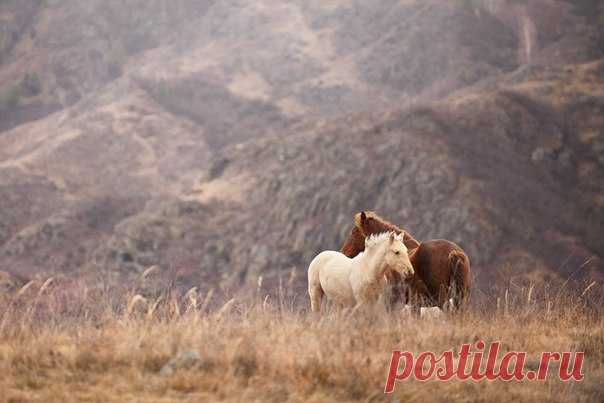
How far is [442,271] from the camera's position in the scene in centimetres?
1061

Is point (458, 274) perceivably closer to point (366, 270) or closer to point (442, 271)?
point (442, 271)

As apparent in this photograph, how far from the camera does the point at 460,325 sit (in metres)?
8.59

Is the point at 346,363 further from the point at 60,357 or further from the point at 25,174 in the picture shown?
the point at 25,174

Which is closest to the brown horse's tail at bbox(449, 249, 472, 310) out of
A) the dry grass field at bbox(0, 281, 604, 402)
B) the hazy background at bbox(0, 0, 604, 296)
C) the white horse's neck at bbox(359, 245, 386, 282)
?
the white horse's neck at bbox(359, 245, 386, 282)

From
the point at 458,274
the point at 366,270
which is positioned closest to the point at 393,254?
the point at 366,270

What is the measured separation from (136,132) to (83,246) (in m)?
24.7

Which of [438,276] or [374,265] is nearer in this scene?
[374,265]

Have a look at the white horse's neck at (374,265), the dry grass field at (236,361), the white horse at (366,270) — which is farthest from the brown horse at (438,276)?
the dry grass field at (236,361)

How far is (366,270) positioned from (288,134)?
167 ft

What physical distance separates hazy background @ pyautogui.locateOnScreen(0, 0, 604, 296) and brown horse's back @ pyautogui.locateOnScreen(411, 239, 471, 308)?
2.30 meters

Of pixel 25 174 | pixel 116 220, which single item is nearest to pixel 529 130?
pixel 116 220

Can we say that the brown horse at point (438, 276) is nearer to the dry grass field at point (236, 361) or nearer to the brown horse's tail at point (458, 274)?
the brown horse's tail at point (458, 274)

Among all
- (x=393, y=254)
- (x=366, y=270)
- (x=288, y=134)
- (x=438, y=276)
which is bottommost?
(x=288, y=134)

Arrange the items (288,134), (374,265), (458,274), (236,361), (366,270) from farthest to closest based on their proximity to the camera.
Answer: (288,134) < (458,274) < (366,270) < (374,265) < (236,361)
